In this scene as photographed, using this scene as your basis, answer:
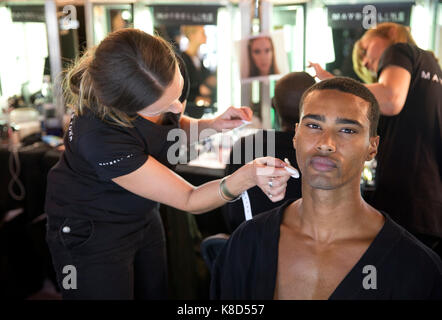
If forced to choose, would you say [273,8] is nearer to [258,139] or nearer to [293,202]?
[258,139]

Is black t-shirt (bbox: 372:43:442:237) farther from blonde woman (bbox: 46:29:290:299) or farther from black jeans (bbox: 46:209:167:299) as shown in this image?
black jeans (bbox: 46:209:167:299)

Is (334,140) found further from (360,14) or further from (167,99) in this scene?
(360,14)

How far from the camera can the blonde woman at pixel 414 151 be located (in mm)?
1698

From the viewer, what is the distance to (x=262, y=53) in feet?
8.58

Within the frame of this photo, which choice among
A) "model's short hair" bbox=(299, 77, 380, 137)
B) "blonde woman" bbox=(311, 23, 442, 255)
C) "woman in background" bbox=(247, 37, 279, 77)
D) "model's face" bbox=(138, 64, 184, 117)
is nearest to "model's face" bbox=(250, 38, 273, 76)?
"woman in background" bbox=(247, 37, 279, 77)

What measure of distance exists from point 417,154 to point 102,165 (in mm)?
1166

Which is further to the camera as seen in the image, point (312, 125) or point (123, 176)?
point (123, 176)

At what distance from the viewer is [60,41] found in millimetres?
3490

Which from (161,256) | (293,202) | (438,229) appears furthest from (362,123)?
(161,256)

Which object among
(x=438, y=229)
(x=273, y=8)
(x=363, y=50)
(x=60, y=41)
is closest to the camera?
(x=438, y=229)

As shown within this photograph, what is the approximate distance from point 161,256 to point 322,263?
82cm

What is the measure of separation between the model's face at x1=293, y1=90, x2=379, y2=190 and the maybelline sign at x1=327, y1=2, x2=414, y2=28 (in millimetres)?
1651

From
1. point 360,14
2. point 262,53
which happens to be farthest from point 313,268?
point 360,14

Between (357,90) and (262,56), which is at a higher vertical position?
(262,56)
